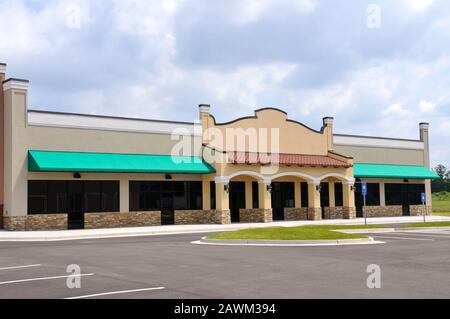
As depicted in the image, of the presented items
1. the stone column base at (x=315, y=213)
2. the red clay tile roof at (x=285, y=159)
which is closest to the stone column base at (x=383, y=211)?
the red clay tile roof at (x=285, y=159)

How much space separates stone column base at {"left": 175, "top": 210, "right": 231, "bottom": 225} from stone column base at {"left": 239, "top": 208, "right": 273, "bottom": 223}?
2608 millimetres

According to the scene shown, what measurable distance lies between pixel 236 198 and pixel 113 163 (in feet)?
31.5

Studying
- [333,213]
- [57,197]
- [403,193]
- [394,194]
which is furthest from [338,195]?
[57,197]

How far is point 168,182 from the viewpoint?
115 feet

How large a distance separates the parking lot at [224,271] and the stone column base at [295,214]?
19394 millimetres

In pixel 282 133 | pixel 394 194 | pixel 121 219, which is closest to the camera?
pixel 121 219

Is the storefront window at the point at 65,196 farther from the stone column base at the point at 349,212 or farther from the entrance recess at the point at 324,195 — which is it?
the stone column base at the point at 349,212

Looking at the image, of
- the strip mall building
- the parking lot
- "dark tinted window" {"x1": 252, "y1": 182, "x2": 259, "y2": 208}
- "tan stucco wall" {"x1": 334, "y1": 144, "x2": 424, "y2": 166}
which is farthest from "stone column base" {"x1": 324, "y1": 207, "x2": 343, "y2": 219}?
the parking lot

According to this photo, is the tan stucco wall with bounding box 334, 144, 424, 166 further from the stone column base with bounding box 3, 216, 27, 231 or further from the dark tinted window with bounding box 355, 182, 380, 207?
the stone column base with bounding box 3, 216, 27, 231

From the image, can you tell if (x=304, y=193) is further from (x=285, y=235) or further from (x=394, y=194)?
(x=285, y=235)

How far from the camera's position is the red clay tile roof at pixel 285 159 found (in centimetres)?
3573

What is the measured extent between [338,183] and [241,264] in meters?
28.8

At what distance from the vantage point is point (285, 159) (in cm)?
3775
